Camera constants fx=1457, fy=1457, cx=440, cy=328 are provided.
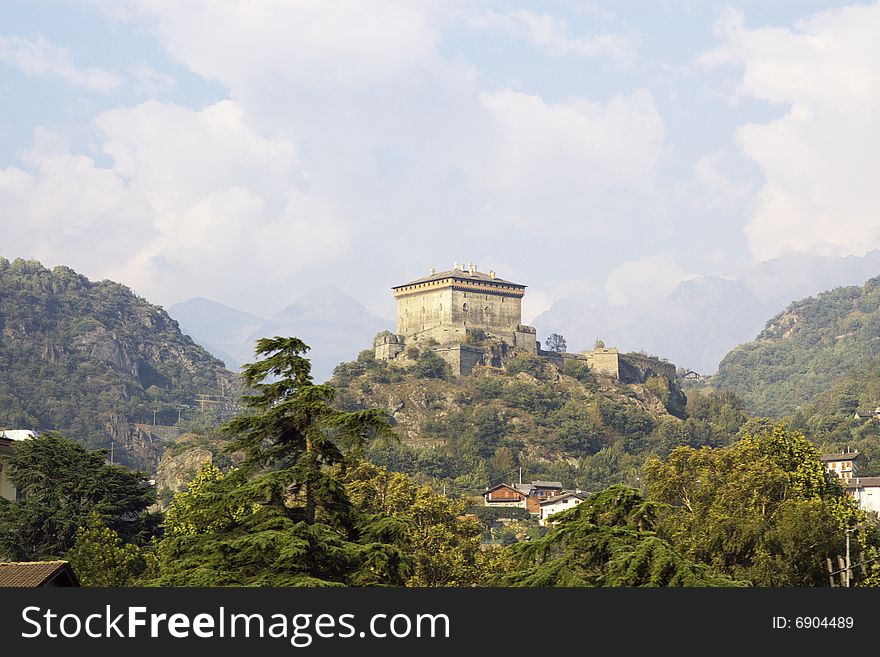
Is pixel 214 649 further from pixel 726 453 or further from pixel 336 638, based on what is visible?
pixel 726 453

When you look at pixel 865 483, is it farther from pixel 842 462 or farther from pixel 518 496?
pixel 518 496

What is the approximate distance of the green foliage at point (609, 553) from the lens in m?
30.3

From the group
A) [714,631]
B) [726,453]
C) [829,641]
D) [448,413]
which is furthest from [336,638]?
[448,413]

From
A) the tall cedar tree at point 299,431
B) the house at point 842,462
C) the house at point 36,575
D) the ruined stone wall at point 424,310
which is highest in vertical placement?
the ruined stone wall at point 424,310

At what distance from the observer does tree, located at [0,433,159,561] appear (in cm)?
6138

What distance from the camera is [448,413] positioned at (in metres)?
180

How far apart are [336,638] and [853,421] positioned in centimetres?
16813

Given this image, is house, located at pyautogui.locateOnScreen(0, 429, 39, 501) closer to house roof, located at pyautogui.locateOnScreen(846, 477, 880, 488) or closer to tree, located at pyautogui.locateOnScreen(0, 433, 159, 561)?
tree, located at pyautogui.locateOnScreen(0, 433, 159, 561)

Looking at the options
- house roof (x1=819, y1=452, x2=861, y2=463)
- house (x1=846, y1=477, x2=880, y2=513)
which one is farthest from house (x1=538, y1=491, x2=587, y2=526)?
house roof (x1=819, y1=452, x2=861, y2=463)

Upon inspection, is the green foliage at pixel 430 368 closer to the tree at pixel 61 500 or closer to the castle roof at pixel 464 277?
the castle roof at pixel 464 277

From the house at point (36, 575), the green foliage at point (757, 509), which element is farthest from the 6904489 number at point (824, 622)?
the green foliage at point (757, 509)

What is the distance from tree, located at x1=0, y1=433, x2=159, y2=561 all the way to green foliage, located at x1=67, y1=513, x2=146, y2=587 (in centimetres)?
779

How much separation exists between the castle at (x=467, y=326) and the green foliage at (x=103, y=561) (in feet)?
430

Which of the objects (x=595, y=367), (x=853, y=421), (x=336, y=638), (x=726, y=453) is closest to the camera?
(x=336, y=638)
